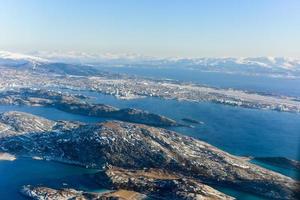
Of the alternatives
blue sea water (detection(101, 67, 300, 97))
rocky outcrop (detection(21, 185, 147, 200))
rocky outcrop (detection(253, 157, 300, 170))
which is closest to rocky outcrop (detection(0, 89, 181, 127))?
rocky outcrop (detection(253, 157, 300, 170))

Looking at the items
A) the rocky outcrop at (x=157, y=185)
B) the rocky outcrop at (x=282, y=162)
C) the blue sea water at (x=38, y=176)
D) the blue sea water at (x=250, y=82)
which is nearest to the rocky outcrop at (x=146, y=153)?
the blue sea water at (x=38, y=176)

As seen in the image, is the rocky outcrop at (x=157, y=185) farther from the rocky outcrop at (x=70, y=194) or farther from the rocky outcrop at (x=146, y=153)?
the rocky outcrop at (x=146, y=153)

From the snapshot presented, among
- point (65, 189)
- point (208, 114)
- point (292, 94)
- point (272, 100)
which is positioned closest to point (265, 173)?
point (65, 189)

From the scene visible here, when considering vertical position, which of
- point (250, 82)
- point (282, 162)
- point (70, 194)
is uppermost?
point (250, 82)

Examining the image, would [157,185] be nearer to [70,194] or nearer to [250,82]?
[70,194]

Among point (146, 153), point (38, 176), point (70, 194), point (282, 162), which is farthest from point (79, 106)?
point (70, 194)

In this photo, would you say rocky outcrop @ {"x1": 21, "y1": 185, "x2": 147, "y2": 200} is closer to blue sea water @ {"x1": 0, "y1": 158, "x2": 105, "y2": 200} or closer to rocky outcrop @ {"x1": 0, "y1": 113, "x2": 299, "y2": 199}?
blue sea water @ {"x1": 0, "y1": 158, "x2": 105, "y2": 200}
